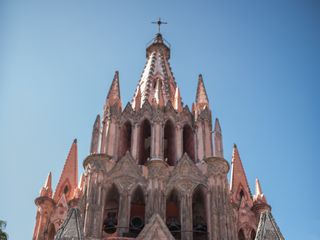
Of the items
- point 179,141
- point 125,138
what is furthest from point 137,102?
point 179,141

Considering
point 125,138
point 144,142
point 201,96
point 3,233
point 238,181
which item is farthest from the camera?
point 201,96

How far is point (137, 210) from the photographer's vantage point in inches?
1122

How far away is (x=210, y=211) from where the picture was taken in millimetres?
27250

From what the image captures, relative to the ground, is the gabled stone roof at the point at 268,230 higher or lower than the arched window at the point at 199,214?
lower

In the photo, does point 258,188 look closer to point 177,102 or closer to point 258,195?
point 258,195

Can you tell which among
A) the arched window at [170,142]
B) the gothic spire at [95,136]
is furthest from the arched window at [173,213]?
the gothic spire at [95,136]

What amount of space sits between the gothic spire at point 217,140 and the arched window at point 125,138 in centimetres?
478

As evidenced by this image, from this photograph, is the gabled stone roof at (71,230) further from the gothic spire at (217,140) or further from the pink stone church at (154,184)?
the gothic spire at (217,140)

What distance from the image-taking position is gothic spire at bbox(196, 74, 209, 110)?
33594mm

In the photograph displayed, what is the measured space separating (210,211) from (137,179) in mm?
3941

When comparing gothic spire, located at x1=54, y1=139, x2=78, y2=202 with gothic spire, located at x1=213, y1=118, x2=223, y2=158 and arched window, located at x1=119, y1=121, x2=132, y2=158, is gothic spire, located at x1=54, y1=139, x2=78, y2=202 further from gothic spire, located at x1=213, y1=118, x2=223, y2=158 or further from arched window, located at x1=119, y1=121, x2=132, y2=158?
gothic spire, located at x1=213, y1=118, x2=223, y2=158

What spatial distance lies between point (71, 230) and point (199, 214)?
837cm

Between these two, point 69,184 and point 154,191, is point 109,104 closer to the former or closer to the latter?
point 69,184

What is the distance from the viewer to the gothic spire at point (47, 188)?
31562 millimetres
